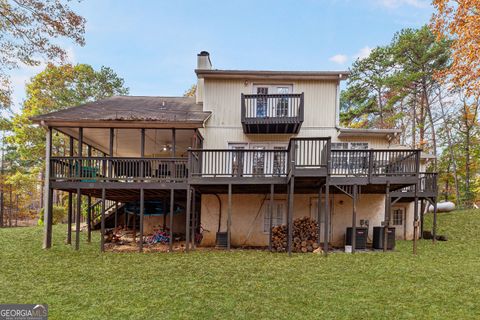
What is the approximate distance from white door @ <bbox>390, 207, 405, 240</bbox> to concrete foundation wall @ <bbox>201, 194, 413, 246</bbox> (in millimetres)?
1756

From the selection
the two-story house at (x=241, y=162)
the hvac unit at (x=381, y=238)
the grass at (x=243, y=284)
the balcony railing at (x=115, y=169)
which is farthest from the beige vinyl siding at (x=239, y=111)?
the grass at (x=243, y=284)

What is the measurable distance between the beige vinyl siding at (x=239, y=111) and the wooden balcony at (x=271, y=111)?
2.04 feet

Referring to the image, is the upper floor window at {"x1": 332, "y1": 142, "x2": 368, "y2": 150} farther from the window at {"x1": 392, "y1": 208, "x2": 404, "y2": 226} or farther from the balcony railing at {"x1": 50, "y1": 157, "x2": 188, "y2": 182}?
the balcony railing at {"x1": 50, "y1": 157, "x2": 188, "y2": 182}

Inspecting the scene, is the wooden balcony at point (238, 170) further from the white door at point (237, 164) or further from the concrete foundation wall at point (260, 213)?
the concrete foundation wall at point (260, 213)

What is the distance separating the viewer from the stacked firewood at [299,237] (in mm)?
9734

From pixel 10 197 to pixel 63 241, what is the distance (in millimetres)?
19681

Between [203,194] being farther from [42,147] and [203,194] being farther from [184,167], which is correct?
[42,147]

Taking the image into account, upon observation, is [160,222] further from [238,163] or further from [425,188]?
[425,188]

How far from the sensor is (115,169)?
33.7 ft

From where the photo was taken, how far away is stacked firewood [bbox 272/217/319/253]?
31.9ft

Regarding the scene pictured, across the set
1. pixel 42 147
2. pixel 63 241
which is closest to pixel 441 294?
pixel 63 241

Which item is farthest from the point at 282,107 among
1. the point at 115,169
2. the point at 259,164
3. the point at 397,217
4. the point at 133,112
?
the point at 397,217

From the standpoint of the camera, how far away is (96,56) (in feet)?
78.5

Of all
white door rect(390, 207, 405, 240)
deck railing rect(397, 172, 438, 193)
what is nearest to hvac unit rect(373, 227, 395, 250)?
deck railing rect(397, 172, 438, 193)
